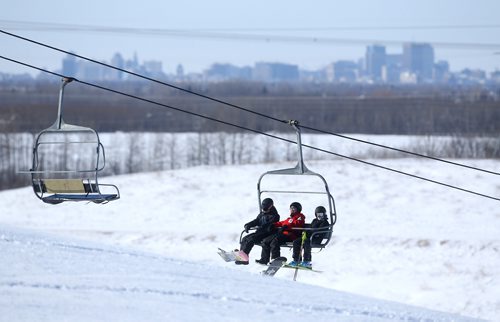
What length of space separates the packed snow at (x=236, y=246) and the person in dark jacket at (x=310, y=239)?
69cm

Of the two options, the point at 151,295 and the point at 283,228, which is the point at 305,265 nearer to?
the point at 283,228

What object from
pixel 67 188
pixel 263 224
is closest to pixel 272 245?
pixel 263 224

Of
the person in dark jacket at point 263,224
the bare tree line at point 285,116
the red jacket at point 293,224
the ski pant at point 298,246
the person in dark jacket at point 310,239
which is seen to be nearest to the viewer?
the person in dark jacket at point 310,239

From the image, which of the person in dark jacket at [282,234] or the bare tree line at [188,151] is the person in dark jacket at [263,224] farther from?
the bare tree line at [188,151]

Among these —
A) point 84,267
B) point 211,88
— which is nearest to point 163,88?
point 211,88

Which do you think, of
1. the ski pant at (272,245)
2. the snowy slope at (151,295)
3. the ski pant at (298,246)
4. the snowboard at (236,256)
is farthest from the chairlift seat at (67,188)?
the ski pant at (298,246)

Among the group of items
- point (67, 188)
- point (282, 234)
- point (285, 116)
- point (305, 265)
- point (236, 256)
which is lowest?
point (305, 265)

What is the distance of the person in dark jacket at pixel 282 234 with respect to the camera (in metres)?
17.0

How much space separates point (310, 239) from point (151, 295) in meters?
2.69

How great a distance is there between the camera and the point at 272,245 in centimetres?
1705

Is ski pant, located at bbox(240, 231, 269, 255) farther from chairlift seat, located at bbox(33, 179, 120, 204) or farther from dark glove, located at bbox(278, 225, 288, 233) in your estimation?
chairlift seat, located at bbox(33, 179, 120, 204)

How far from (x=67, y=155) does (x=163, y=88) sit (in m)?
87.2

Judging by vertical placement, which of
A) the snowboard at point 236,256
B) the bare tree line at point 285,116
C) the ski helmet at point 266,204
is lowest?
the snowboard at point 236,256

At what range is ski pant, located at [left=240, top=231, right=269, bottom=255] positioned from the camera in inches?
680
